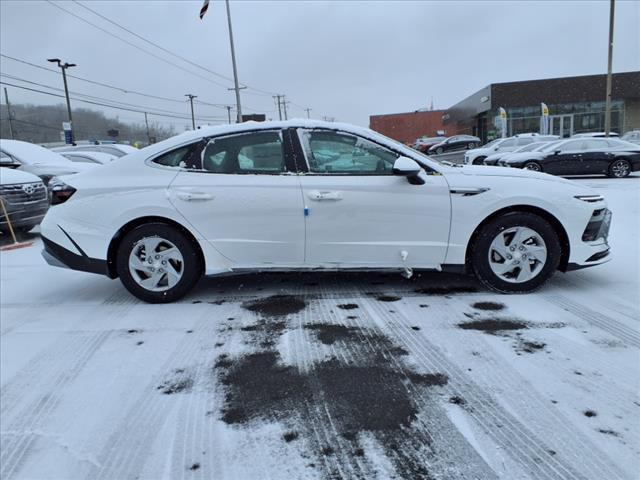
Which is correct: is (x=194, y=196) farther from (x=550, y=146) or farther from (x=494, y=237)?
(x=550, y=146)

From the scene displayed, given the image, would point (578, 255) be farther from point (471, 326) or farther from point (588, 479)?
point (588, 479)

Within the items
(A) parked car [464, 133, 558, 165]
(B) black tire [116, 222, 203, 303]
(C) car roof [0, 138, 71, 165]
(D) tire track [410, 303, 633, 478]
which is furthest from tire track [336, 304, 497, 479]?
(A) parked car [464, 133, 558, 165]

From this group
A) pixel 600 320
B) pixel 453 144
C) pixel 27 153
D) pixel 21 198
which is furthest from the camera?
pixel 453 144

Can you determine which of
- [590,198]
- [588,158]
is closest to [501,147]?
[588,158]

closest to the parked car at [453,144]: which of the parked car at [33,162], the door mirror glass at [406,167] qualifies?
the parked car at [33,162]

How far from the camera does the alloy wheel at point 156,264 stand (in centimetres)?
407

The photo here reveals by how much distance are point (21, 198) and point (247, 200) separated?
5374 mm

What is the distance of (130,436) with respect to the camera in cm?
228

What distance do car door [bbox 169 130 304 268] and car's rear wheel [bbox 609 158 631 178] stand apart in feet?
45.9

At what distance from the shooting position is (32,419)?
8.07 feet

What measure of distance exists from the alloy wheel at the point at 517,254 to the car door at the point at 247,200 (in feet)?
5.48

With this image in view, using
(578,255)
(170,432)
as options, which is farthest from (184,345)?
(578,255)

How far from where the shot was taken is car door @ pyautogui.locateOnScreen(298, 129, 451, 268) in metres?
3.94

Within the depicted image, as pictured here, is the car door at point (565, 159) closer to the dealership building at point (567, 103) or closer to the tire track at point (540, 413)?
the tire track at point (540, 413)
